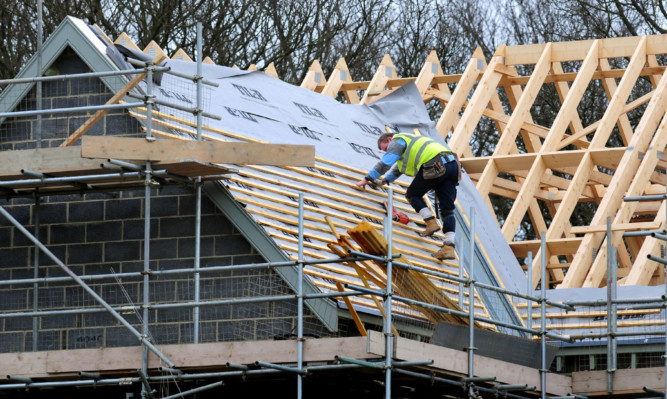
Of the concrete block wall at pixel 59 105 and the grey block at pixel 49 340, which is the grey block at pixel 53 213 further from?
the grey block at pixel 49 340

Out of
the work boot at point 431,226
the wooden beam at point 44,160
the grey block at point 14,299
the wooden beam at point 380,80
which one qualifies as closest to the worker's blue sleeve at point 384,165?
the work boot at point 431,226

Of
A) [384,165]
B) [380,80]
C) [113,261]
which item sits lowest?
[113,261]

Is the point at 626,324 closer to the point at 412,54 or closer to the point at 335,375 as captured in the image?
the point at 335,375

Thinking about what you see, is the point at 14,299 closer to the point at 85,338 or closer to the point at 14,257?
the point at 14,257

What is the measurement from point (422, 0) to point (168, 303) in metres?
23.4

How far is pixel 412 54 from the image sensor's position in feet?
117

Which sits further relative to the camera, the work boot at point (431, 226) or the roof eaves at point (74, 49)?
the work boot at point (431, 226)

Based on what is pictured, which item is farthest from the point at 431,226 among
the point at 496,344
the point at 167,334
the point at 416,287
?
the point at 167,334

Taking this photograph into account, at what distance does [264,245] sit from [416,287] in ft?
4.69

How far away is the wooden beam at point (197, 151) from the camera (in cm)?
1423

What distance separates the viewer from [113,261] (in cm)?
1561

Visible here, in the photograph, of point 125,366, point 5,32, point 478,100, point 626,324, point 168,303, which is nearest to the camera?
point 125,366

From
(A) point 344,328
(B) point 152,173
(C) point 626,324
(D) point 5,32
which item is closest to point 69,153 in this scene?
(B) point 152,173

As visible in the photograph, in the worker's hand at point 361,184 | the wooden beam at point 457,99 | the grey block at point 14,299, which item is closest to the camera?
the grey block at point 14,299
